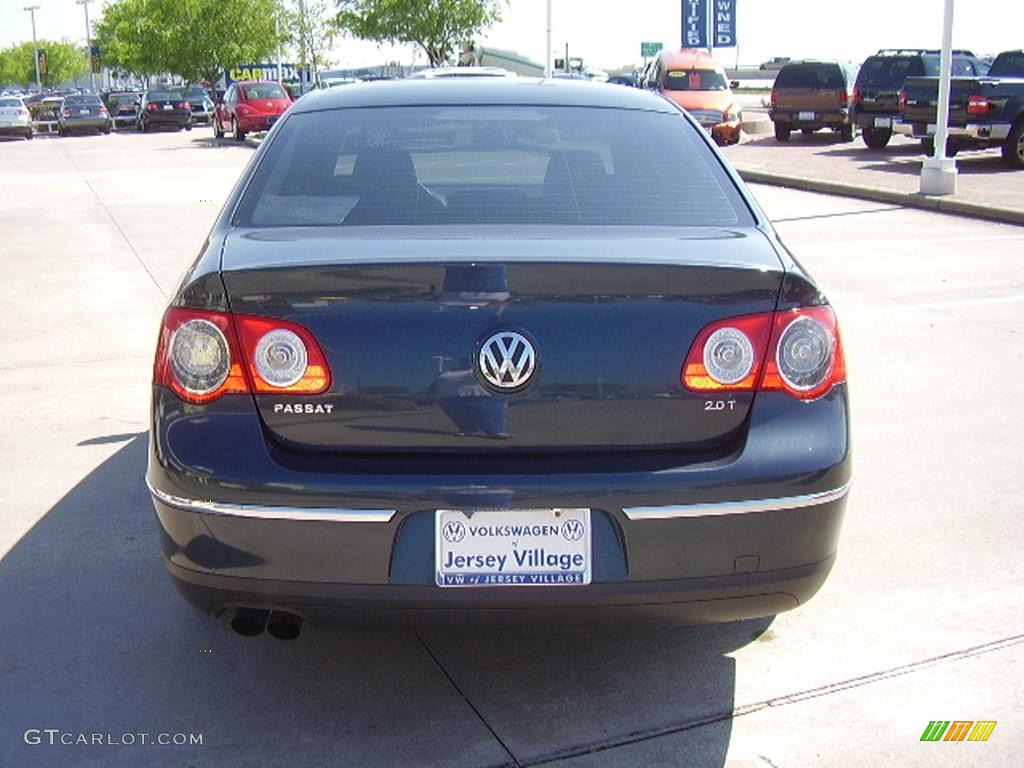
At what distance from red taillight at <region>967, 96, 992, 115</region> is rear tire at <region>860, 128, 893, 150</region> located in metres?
4.84

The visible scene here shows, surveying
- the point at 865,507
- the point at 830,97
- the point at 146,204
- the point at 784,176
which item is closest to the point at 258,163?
the point at 865,507

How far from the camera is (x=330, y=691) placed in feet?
11.2

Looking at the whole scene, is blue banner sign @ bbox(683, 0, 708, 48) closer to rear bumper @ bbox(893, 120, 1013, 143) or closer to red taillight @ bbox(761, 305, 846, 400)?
rear bumper @ bbox(893, 120, 1013, 143)

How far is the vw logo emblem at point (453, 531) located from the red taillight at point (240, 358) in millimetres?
426

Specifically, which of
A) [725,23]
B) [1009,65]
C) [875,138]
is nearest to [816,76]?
[875,138]

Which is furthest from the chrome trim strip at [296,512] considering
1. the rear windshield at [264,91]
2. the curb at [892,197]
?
the rear windshield at [264,91]

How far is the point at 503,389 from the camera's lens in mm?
2867

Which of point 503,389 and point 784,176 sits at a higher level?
point 503,389

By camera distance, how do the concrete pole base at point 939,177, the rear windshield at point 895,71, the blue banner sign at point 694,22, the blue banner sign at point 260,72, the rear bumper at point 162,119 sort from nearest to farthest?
the concrete pole base at point 939,177 → the rear windshield at point 895,71 → the blue banner sign at point 694,22 → the rear bumper at point 162,119 → the blue banner sign at point 260,72

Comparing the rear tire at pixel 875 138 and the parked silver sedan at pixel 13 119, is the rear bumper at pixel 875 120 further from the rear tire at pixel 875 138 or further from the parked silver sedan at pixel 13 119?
the parked silver sedan at pixel 13 119

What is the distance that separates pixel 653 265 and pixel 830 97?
25.6m

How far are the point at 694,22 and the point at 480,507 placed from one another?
41970 millimetres

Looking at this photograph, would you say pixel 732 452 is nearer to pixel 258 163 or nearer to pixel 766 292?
pixel 766 292

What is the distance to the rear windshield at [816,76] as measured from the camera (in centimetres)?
2700
